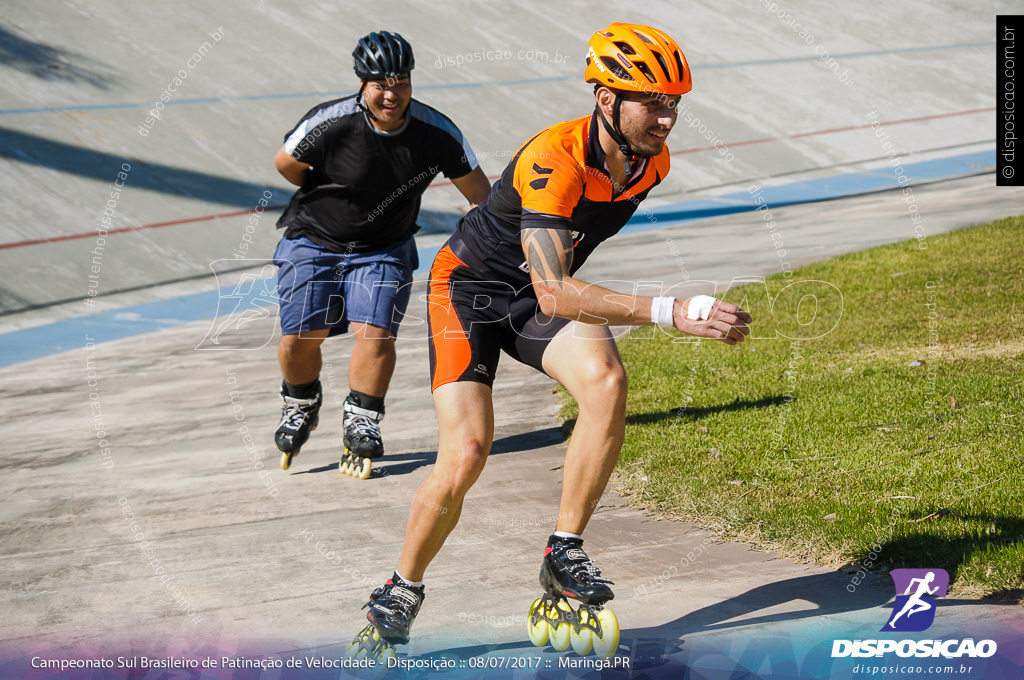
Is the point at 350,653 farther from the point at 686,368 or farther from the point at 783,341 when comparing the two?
the point at 783,341

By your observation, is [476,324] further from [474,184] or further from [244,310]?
[244,310]

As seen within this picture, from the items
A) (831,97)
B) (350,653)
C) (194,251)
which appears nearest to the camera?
(350,653)

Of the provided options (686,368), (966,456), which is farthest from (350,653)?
(686,368)

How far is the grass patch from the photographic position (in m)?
3.94

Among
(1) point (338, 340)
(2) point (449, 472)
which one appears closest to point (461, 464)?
(2) point (449, 472)

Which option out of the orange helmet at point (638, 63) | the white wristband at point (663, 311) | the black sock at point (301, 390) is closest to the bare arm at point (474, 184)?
the black sock at point (301, 390)

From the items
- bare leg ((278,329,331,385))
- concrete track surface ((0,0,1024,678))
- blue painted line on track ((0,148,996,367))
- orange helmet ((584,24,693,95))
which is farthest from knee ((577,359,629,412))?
blue painted line on track ((0,148,996,367))

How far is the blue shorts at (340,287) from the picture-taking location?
5523 millimetres

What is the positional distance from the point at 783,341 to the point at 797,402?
5.17 ft

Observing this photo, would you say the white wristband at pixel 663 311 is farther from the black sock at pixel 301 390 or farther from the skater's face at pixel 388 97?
the black sock at pixel 301 390

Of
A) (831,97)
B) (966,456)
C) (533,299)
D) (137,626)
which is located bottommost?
(137,626)

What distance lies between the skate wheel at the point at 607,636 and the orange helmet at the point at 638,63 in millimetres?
1668

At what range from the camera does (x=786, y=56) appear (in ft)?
79.4

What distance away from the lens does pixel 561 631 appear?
334 centimetres
